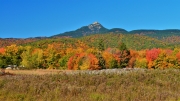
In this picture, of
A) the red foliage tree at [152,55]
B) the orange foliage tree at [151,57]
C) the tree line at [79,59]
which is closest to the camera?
the tree line at [79,59]

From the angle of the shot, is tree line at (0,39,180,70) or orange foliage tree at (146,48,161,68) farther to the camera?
orange foliage tree at (146,48,161,68)

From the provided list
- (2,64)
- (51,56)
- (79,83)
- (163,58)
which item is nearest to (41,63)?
(51,56)

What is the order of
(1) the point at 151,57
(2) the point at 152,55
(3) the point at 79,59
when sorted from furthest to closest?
(2) the point at 152,55 < (1) the point at 151,57 < (3) the point at 79,59

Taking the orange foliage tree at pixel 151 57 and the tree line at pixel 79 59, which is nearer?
the tree line at pixel 79 59

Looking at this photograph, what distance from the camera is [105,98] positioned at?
9.98 meters

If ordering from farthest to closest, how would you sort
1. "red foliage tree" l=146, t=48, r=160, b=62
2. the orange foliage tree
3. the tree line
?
"red foliage tree" l=146, t=48, r=160, b=62 → the orange foliage tree → the tree line

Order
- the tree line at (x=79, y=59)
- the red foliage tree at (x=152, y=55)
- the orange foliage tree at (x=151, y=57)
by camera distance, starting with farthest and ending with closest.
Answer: the red foliage tree at (x=152, y=55), the orange foliage tree at (x=151, y=57), the tree line at (x=79, y=59)

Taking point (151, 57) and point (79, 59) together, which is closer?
point (79, 59)

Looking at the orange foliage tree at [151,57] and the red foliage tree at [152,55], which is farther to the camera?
the red foliage tree at [152,55]

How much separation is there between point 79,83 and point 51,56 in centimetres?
7340

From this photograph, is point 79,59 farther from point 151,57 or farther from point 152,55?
point 152,55

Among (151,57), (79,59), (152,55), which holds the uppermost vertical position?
(79,59)

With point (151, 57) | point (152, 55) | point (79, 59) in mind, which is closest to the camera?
point (79, 59)

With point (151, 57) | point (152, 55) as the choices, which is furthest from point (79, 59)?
point (152, 55)
